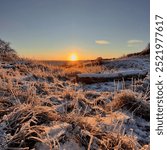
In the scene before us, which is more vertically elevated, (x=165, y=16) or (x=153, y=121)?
(x=165, y=16)

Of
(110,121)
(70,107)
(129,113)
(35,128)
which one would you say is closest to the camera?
(35,128)

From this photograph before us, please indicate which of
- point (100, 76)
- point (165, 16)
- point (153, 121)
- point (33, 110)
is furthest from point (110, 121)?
point (100, 76)

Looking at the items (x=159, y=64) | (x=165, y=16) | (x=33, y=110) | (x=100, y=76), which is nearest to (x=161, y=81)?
(x=159, y=64)

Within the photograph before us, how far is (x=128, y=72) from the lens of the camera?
269 inches

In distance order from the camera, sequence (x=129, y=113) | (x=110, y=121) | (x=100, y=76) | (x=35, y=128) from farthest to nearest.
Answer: (x=100, y=76), (x=129, y=113), (x=110, y=121), (x=35, y=128)

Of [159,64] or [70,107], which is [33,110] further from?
[159,64]

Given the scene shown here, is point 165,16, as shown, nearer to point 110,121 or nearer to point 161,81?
point 161,81

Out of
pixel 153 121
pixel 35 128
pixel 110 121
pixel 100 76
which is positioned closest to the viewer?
pixel 35 128

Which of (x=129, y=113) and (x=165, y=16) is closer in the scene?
(x=165, y=16)

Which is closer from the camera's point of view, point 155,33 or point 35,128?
point 35,128

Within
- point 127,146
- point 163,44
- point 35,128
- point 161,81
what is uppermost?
point 163,44

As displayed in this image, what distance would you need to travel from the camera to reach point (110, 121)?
11.1 ft

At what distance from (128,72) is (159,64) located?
3.76 m

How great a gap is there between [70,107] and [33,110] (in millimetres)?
883
